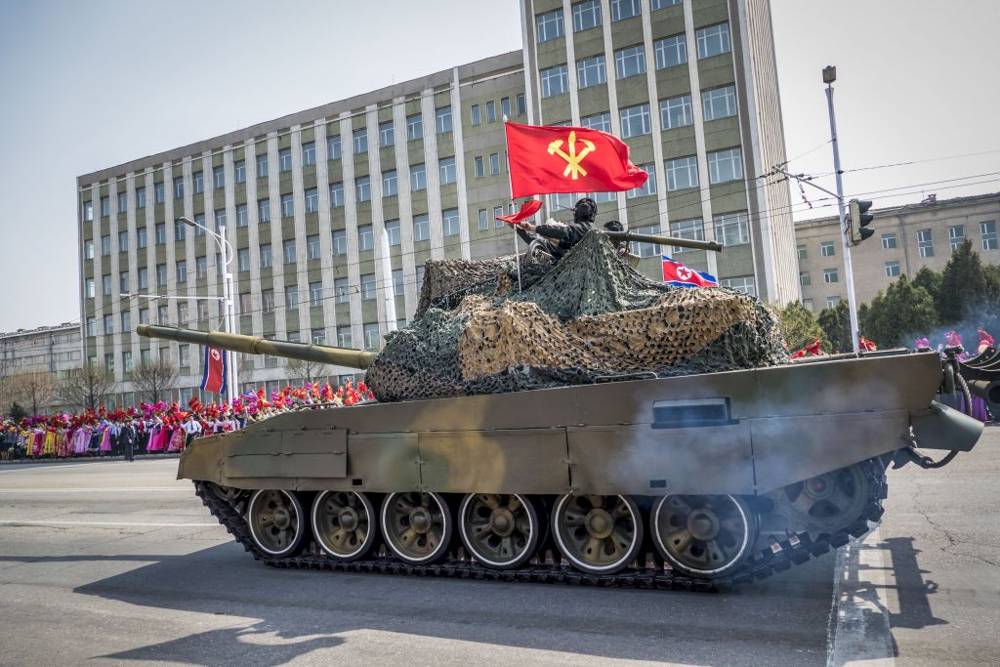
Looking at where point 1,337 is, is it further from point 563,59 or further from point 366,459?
point 366,459

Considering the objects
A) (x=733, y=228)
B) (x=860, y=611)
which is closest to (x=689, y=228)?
(x=733, y=228)

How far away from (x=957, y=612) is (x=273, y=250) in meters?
50.6

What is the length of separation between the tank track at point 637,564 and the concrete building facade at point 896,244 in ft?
210

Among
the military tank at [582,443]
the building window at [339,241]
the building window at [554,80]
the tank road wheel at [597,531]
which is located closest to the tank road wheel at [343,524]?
the military tank at [582,443]

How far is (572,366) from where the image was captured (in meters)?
7.44

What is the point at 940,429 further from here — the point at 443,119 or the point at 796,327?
the point at 443,119

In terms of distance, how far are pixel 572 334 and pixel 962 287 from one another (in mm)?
47349

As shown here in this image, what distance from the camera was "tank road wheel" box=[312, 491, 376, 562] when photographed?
27.4 feet

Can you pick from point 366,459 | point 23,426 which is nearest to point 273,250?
point 23,426

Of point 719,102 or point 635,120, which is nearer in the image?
point 719,102

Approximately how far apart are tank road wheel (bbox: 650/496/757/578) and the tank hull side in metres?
→ 0.26

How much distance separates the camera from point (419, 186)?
47781mm

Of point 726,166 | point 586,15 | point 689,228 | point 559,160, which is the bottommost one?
point 559,160

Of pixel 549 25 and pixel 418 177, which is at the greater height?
pixel 549 25
